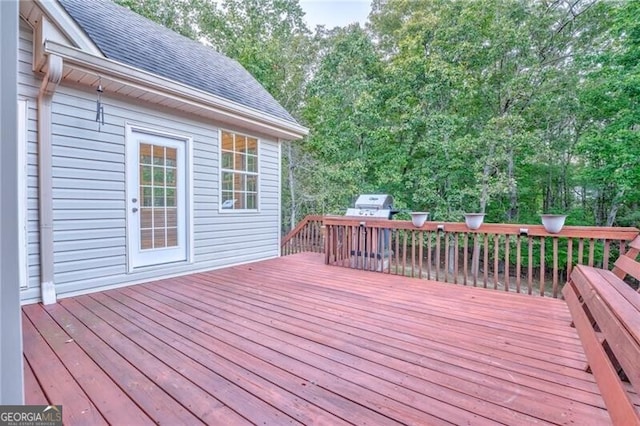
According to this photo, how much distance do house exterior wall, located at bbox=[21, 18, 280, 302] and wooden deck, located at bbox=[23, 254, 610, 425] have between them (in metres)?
0.38

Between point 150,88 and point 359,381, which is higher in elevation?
point 150,88

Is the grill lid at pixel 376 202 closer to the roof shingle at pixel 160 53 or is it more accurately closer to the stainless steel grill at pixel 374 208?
the stainless steel grill at pixel 374 208

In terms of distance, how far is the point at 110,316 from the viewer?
8.92 ft

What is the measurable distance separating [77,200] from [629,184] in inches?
399

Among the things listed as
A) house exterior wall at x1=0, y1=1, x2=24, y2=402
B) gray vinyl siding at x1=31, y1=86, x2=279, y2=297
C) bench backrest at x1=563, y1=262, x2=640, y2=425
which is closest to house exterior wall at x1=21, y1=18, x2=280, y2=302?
gray vinyl siding at x1=31, y1=86, x2=279, y2=297

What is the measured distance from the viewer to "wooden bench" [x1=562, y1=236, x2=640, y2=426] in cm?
104

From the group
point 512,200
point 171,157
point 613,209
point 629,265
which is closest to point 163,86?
point 171,157

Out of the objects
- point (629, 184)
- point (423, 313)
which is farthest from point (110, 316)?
point (629, 184)

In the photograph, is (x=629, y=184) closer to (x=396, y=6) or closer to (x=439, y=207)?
(x=439, y=207)

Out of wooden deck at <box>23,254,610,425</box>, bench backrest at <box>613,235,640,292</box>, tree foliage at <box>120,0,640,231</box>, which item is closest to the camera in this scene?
wooden deck at <box>23,254,610,425</box>

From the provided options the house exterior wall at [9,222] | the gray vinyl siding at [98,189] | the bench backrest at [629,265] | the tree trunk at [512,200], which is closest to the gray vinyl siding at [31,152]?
the gray vinyl siding at [98,189]

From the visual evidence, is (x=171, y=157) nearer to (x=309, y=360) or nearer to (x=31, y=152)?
(x=31, y=152)

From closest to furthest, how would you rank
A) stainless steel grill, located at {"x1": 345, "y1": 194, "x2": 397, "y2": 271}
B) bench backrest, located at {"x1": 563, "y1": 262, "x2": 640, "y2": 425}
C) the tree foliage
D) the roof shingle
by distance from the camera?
bench backrest, located at {"x1": 563, "y1": 262, "x2": 640, "y2": 425} → the roof shingle → stainless steel grill, located at {"x1": 345, "y1": 194, "x2": 397, "y2": 271} → the tree foliage

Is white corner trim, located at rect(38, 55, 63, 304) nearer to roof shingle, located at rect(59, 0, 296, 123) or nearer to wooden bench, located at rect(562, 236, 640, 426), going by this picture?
roof shingle, located at rect(59, 0, 296, 123)
